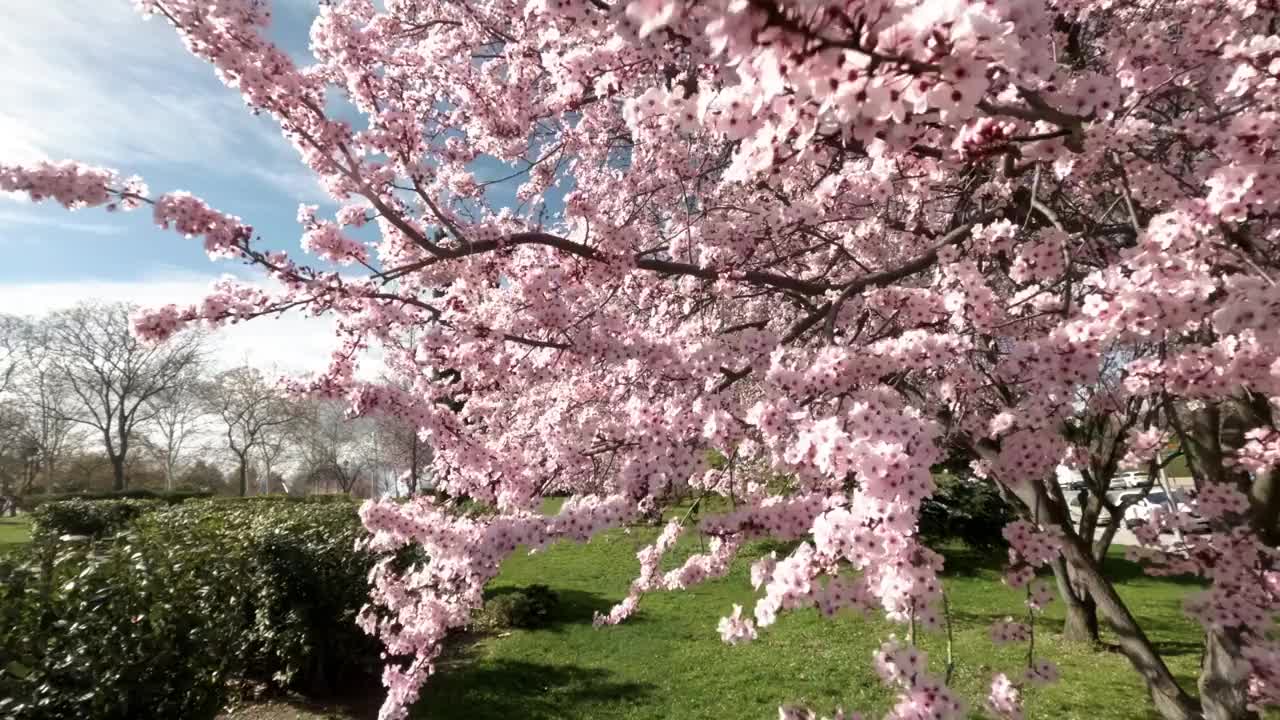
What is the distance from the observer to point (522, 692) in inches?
269

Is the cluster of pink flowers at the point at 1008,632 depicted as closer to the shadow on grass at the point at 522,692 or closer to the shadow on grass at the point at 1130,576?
the shadow on grass at the point at 522,692

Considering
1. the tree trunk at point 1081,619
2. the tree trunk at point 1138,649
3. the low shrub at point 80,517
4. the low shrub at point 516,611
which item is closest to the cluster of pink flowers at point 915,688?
the tree trunk at point 1138,649

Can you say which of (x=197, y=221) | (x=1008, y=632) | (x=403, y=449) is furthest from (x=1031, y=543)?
(x=403, y=449)

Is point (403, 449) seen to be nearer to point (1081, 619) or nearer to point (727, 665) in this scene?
point (727, 665)

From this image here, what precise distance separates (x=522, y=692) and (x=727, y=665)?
222 centimetres

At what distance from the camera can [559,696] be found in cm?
670

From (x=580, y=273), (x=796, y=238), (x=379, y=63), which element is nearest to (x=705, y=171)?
(x=796, y=238)

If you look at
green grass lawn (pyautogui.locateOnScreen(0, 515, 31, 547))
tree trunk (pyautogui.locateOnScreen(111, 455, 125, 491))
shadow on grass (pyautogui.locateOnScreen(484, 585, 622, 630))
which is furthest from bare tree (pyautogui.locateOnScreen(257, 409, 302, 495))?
shadow on grass (pyautogui.locateOnScreen(484, 585, 622, 630))

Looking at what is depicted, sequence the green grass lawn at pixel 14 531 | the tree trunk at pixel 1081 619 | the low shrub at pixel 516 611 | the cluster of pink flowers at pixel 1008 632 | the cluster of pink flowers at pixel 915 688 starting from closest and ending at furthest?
the cluster of pink flowers at pixel 915 688, the cluster of pink flowers at pixel 1008 632, the tree trunk at pixel 1081 619, the low shrub at pixel 516 611, the green grass lawn at pixel 14 531

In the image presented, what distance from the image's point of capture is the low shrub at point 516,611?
9078mm

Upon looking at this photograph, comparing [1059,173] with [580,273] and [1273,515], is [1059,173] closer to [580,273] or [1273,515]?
[580,273]

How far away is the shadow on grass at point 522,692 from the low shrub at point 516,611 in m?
1.38

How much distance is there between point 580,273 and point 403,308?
1100 millimetres

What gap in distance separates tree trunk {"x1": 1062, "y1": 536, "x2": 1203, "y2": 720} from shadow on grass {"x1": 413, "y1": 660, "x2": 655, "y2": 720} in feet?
13.2
